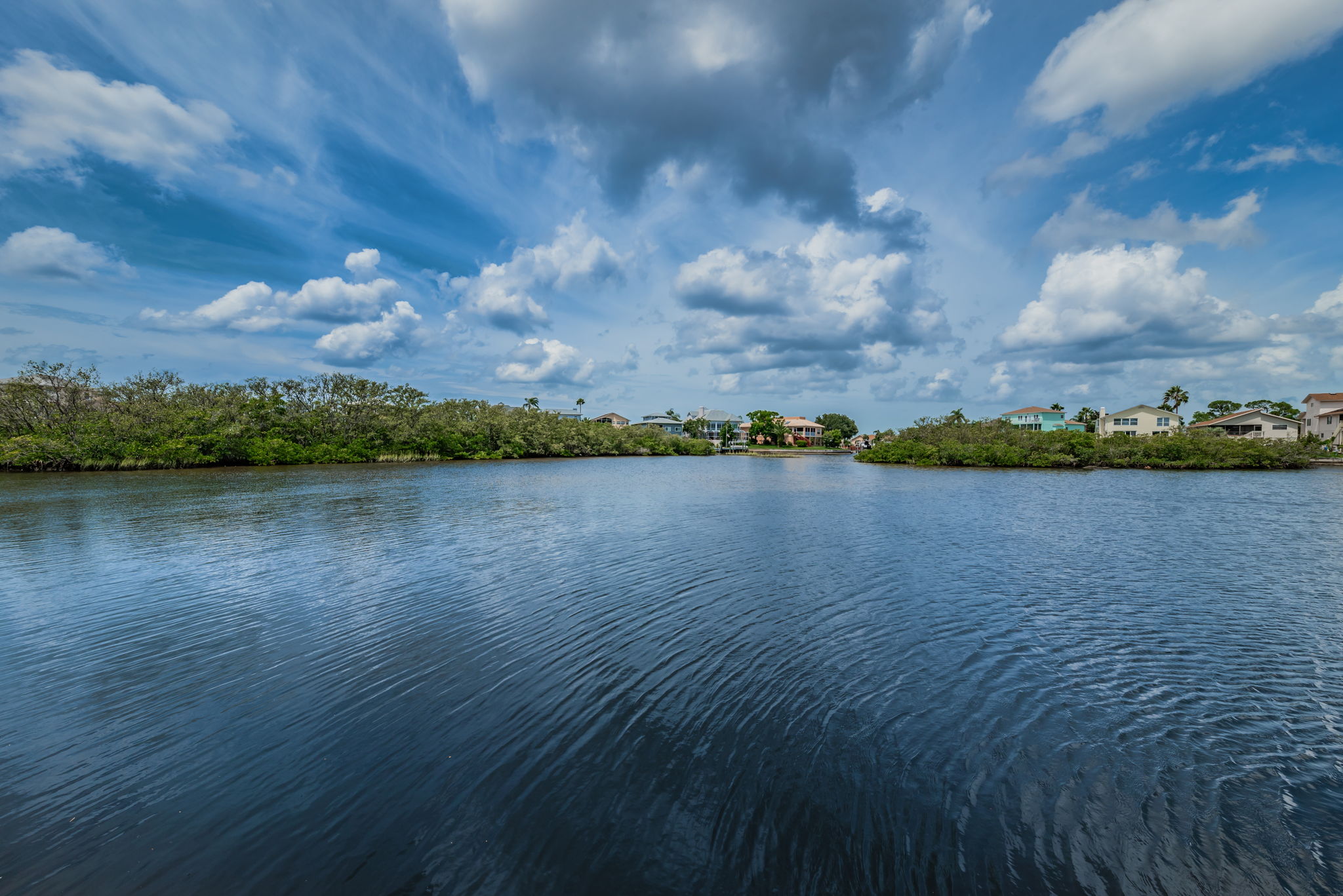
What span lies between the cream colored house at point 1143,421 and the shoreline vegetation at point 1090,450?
2267cm

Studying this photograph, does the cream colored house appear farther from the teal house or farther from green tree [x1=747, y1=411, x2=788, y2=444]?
green tree [x1=747, y1=411, x2=788, y2=444]

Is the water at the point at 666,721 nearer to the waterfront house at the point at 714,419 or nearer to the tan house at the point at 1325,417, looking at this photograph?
the tan house at the point at 1325,417

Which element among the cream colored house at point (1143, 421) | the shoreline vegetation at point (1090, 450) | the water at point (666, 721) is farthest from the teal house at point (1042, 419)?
the water at point (666, 721)

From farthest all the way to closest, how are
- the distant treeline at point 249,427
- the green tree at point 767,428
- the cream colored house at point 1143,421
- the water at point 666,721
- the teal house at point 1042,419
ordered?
1. the green tree at point 767,428
2. the teal house at point 1042,419
3. the cream colored house at point 1143,421
4. the distant treeline at point 249,427
5. the water at point 666,721

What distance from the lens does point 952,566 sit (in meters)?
15.1

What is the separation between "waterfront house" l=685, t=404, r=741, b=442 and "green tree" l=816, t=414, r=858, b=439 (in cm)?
2532

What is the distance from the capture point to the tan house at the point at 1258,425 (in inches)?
3189

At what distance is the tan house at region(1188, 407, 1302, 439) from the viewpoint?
81000mm

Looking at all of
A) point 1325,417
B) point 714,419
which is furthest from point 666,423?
point 1325,417

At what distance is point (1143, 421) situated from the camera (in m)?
91.0

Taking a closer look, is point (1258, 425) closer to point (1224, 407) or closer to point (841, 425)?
point (1224, 407)

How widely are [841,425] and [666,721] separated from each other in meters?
158

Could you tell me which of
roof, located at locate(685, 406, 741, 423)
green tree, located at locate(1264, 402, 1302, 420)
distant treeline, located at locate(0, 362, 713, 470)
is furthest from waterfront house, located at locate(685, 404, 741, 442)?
green tree, located at locate(1264, 402, 1302, 420)

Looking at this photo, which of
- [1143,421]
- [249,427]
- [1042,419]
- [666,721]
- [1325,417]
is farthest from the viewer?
[1042,419]
